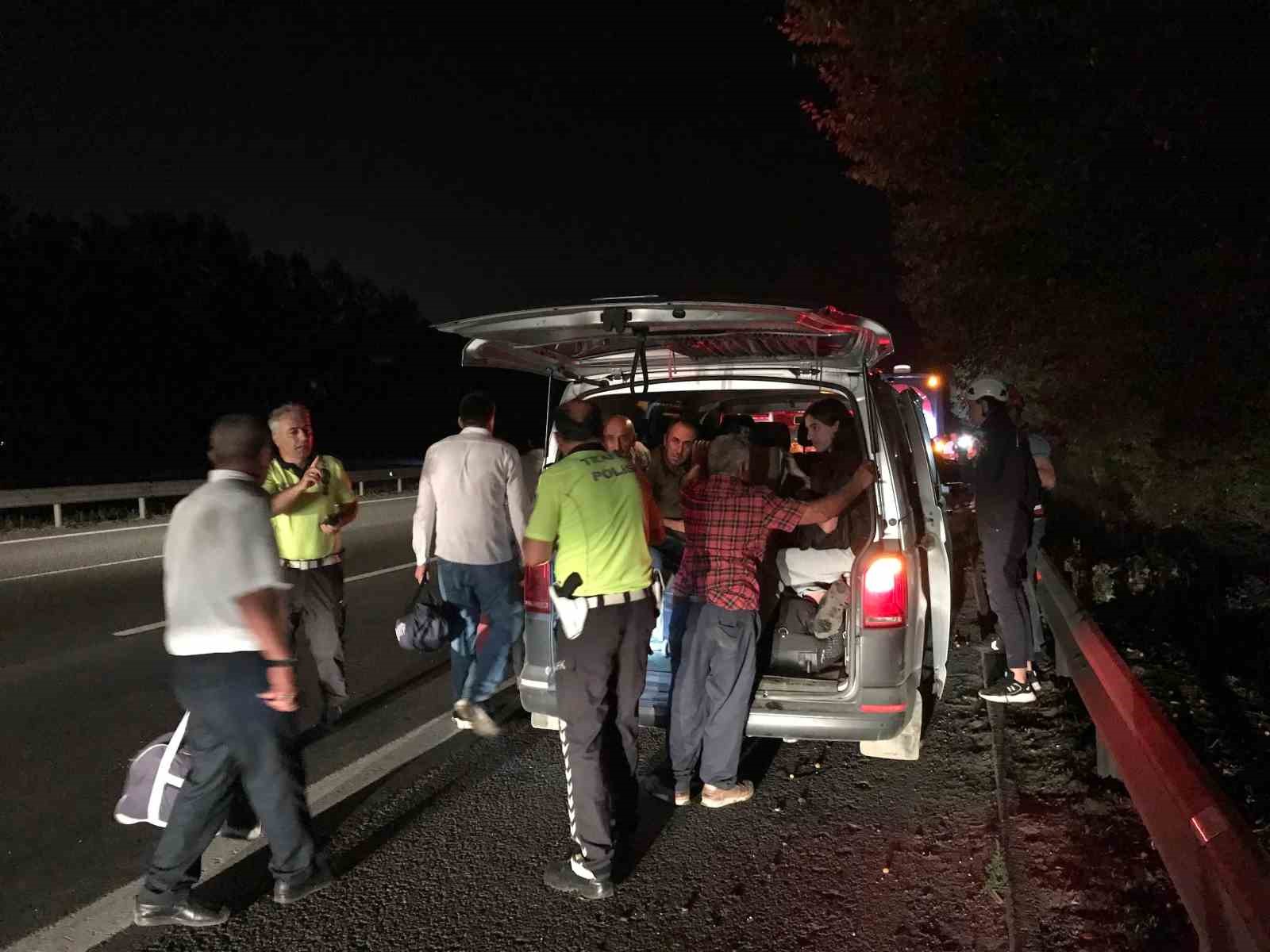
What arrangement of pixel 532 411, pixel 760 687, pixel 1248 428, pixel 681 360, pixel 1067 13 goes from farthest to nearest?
pixel 532 411 → pixel 1248 428 → pixel 1067 13 → pixel 681 360 → pixel 760 687

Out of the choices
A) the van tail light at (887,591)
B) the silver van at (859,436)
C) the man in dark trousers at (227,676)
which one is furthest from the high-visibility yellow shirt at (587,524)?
the van tail light at (887,591)

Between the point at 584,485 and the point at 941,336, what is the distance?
12.8m

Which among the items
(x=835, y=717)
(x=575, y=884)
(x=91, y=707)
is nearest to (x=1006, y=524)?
(x=835, y=717)

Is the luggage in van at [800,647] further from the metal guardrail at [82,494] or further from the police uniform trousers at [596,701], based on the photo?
the metal guardrail at [82,494]

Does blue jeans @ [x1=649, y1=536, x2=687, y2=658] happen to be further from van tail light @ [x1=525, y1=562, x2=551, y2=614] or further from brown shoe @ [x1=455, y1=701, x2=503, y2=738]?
brown shoe @ [x1=455, y1=701, x2=503, y2=738]

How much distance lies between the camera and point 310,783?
478 centimetres

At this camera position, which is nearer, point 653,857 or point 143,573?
point 653,857

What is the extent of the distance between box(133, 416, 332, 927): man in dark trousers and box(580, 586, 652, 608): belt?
112cm

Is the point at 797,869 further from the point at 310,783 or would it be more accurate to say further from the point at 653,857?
the point at 310,783

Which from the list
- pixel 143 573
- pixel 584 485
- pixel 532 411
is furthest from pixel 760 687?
pixel 532 411

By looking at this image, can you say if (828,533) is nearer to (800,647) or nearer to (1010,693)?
(800,647)

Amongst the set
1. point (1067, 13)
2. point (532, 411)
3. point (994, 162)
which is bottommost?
point (532, 411)

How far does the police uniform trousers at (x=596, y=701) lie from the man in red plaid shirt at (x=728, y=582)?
1.72 ft

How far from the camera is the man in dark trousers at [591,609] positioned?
3.70 meters
